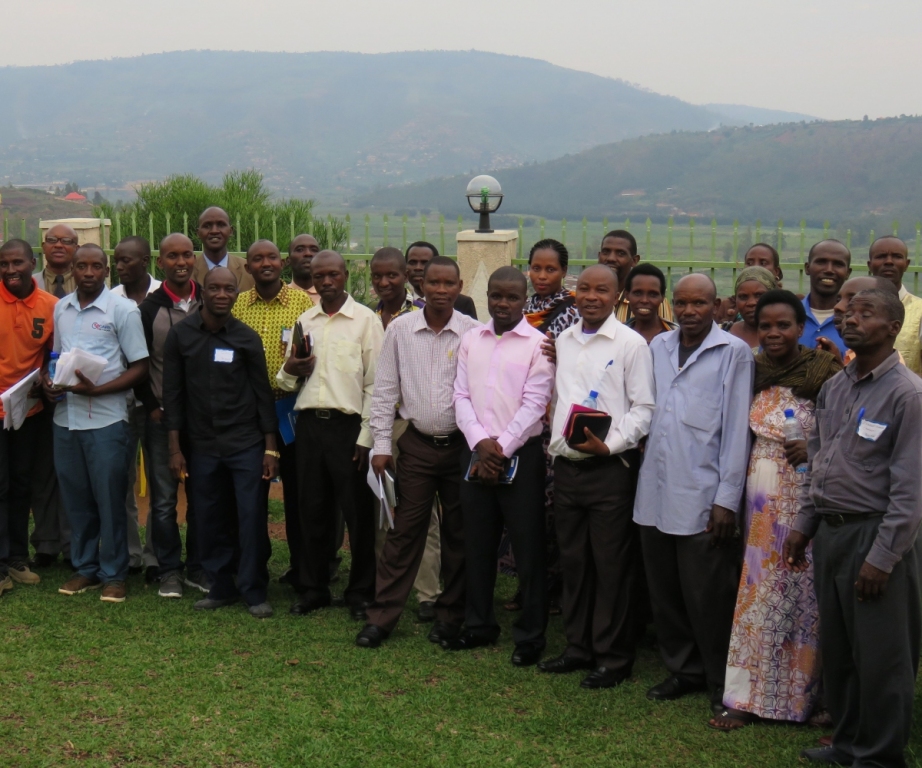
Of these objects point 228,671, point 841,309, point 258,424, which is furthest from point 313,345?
point 841,309

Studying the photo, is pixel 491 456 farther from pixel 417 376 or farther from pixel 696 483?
pixel 696 483

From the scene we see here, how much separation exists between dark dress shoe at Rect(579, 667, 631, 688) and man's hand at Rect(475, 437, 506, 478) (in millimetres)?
1096

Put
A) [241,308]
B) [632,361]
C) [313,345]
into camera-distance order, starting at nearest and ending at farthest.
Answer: [632,361]
[313,345]
[241,308]

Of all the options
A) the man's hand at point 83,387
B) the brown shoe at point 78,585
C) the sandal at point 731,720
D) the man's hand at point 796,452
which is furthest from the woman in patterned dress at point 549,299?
the brown shoe at point 78,585

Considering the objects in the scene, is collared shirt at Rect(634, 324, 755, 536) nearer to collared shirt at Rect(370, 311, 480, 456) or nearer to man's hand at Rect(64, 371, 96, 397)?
collared shirt at Rect(370, 311, 480, 456)

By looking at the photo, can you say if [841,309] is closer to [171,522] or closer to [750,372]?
[750,372]

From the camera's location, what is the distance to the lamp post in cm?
959

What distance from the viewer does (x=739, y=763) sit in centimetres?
434

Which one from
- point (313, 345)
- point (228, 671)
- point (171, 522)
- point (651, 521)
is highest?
point (313, 345)

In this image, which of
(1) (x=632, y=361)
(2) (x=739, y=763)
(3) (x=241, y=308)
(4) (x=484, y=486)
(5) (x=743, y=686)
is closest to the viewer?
(2) (x=739, y=763)

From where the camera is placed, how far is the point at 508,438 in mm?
5215

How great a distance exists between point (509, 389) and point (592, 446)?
23.5 inches

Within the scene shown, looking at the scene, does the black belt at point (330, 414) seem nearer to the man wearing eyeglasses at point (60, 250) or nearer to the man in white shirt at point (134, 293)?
the man in white shirt at point (134, 293)

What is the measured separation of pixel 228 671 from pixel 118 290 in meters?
2.60
